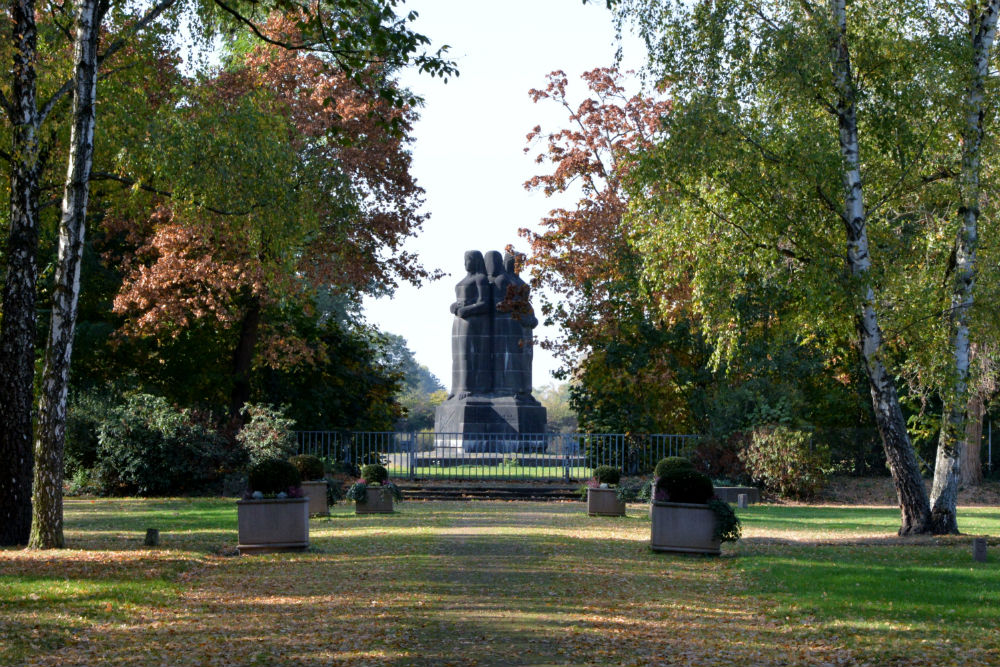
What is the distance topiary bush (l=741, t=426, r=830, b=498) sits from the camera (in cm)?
2989

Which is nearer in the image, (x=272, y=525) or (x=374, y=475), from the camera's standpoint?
(x=272, y=525)

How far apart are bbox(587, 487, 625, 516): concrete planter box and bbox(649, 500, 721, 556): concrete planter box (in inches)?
313

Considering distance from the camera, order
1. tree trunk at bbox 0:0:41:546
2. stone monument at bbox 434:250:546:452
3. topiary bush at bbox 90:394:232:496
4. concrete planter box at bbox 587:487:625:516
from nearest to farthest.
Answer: tree trunk at bbox 0:0:41:546
concrete planter box at bbox 587:487:625:516
topiary bush at bbox 90:394:232:496
stone monument at bbox 434:250:546:452

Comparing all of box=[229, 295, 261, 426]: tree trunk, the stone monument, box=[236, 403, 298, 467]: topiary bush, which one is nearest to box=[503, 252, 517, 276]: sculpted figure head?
the stone monument

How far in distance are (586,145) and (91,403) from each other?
16.5 metres

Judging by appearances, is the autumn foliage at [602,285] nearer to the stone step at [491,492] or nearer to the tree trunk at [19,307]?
the stone step at [491,492]

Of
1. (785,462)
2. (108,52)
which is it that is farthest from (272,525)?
(785,462)

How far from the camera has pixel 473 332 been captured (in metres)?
41.3

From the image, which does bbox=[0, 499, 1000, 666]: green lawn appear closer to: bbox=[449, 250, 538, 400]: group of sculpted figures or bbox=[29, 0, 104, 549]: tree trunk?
bbox=[29, 0, 104, 549]: tree trunk

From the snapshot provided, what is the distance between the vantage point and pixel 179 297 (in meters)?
28.2

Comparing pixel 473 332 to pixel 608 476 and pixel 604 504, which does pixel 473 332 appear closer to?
pixel 608 476

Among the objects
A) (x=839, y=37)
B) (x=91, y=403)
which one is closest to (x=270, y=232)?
(x=839, y=37)

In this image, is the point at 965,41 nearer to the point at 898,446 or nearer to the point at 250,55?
the point at 898,446

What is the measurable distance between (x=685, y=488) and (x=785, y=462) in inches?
575
